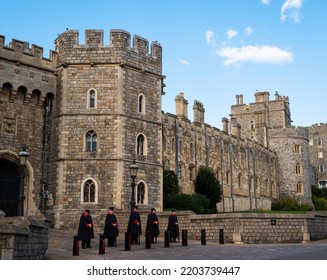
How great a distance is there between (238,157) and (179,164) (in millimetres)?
12678

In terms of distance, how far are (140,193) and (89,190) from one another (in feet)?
8.66

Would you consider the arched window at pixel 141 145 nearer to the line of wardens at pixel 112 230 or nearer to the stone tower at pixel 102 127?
the stone tower at pixel 102 127

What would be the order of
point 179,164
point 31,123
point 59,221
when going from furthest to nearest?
point 179,164
point 31,123
point 59,221

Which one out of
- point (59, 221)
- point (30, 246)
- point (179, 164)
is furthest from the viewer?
point (179, 164)

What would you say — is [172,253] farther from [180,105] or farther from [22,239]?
[180,105]

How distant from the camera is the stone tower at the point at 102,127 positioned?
77.3 ft

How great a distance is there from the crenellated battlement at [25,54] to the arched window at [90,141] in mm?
4221

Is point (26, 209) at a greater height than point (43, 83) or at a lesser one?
lesser

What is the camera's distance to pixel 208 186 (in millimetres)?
38781

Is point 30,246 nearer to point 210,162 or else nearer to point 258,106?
point 210,162

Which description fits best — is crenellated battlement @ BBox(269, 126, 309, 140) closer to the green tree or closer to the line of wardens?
the green tree

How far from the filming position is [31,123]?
24625 millimetres

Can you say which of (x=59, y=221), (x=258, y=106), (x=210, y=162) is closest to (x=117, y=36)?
(x=59, y=221)

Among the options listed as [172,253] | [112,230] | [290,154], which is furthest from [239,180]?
[172,253]
